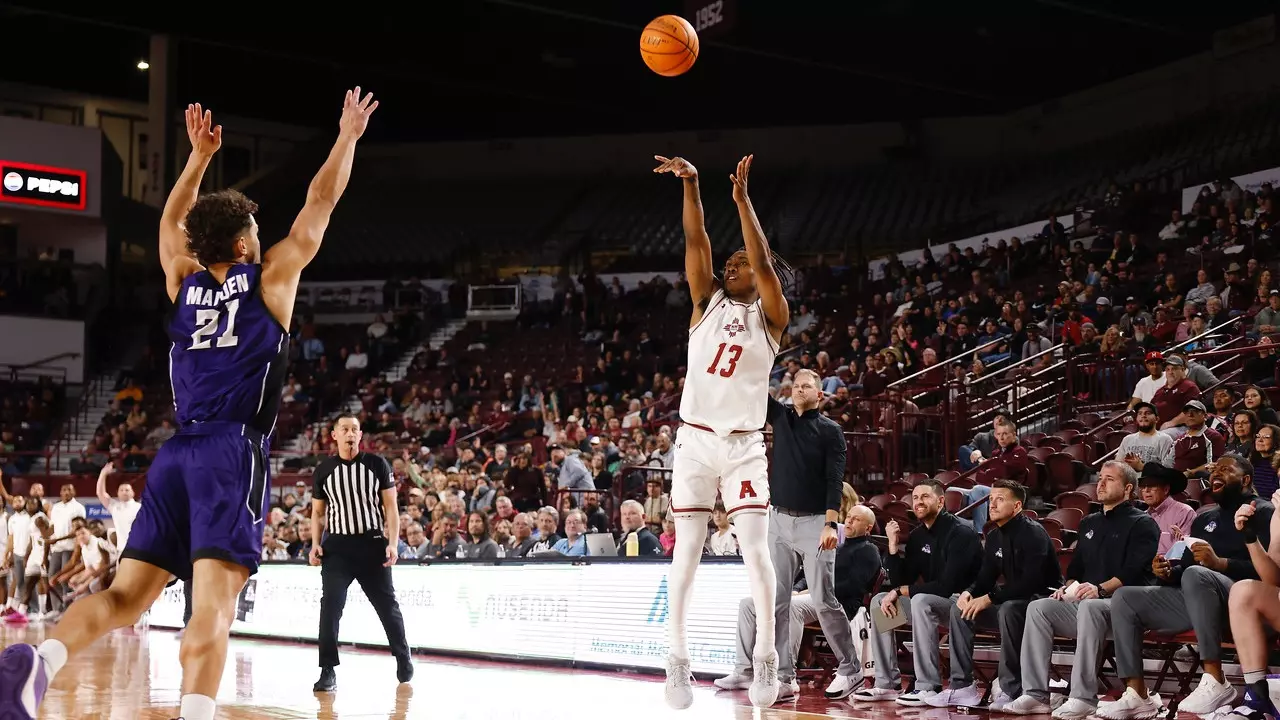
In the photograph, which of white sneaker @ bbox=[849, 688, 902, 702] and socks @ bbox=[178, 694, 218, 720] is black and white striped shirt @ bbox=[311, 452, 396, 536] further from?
socks @ bbox=[178, 694, 218, 720]

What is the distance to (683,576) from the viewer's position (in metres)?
6.47

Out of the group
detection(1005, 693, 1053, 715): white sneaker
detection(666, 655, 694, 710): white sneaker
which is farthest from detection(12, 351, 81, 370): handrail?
detection(666, 655, 694, 710): white sneaker

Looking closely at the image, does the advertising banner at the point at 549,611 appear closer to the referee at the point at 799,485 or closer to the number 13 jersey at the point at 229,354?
the referee at the point at 799,485

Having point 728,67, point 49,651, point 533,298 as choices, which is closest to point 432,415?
point 533,298

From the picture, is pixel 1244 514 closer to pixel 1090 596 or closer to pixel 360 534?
pixel 1090 596

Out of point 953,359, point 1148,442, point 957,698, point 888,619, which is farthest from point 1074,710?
point 953,359

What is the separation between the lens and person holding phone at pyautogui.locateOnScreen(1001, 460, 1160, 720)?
7934 millimetres

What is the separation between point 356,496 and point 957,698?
4.53 metres

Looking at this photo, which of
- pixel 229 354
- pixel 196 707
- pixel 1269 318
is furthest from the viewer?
pixel 1269 318

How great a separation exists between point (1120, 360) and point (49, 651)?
13.0 metres

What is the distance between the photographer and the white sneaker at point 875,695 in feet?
29.4

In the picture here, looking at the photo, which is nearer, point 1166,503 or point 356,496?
point 1166,503

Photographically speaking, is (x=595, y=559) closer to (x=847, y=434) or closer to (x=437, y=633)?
(x=437, y=633)

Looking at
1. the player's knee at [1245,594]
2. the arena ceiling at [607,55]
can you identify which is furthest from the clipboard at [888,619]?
the arena ceiling at [607,55]
